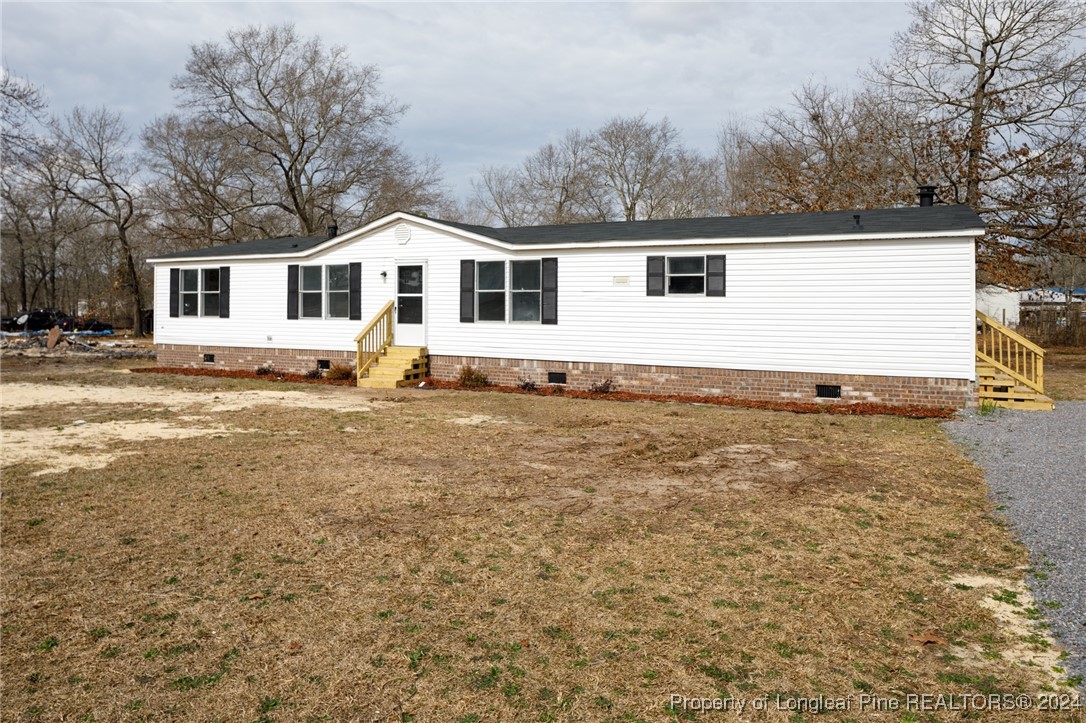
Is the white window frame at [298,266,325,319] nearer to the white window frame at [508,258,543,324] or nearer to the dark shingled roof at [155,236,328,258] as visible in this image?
the dark shingled roof at [155,236,328,258]

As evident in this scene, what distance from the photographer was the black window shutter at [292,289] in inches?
704

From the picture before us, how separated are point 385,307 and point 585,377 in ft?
16.9

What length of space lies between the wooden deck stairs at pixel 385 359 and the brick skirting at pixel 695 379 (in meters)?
0.47

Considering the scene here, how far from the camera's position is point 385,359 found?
16094mm

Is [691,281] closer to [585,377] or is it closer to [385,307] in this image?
[585,377]

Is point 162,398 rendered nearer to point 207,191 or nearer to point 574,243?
point 574,243

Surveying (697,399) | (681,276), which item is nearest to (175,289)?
(681,276)

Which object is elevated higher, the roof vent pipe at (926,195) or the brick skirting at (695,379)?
the roof vent pipe at (926,195)

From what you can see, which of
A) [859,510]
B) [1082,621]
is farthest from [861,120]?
[1082,621]

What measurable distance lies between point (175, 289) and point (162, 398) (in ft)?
25.9

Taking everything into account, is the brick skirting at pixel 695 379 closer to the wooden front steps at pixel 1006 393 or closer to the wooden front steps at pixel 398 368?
the wooden front steps at pixel 398 368

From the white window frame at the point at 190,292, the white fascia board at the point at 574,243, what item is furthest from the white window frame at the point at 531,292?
the white window frame at the point at 190,292

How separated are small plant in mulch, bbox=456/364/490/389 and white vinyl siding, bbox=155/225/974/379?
1.62ft

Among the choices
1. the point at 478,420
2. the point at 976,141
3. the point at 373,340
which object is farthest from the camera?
the point at 976,141
